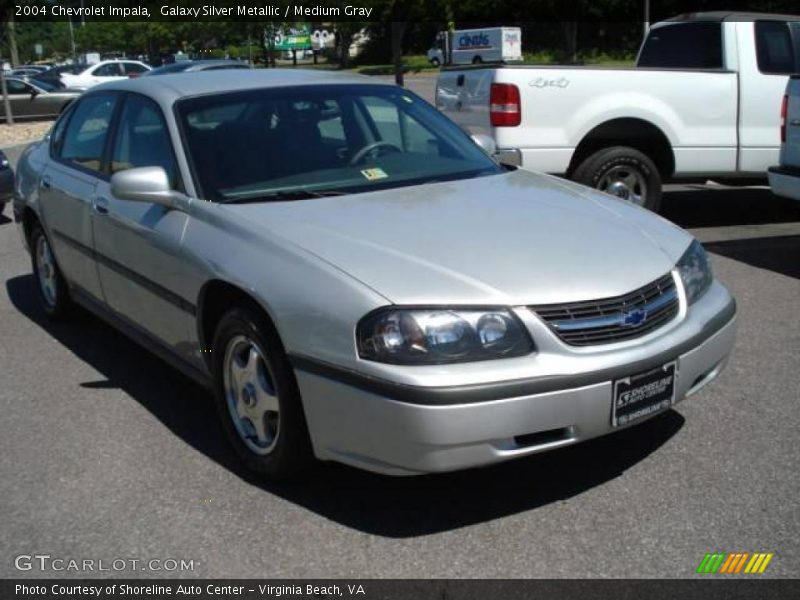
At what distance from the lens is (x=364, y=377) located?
10.2 feet

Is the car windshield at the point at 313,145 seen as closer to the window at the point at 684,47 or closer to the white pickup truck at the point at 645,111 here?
the white pickup truck at the point at 645,111

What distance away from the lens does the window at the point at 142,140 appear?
4.34 meters

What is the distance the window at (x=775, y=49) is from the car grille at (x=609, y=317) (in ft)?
18.7

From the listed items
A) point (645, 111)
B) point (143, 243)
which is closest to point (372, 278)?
point (143, 243)

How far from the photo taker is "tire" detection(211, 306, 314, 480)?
11.4ft

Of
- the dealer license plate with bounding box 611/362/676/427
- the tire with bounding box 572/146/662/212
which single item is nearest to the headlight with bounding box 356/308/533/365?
the dealer license plate with bounding box 611/362/676/427

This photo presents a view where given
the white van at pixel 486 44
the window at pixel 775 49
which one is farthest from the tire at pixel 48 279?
the white van at pixel 486 44

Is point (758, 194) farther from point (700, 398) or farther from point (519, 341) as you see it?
point (519, 341)

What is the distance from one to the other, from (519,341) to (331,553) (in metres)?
0.98
